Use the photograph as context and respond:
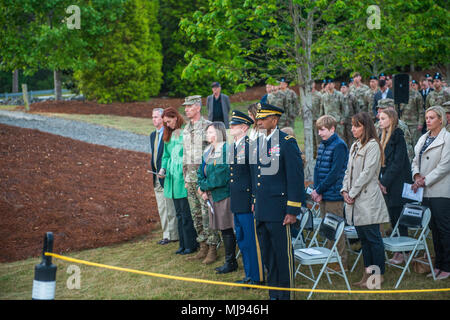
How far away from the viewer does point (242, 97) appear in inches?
1331

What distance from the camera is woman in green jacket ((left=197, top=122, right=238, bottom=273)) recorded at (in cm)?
609

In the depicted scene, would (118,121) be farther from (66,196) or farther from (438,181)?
(438,181)

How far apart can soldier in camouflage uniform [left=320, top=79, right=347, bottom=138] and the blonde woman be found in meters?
7.14

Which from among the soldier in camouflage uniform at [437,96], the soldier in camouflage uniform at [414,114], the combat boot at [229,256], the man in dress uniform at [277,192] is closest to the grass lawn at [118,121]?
the soldier in camouflage uniform at [414,114]

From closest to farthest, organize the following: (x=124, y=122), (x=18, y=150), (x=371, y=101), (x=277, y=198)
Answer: (x=277, y=198) < (x=18, y=150) < (x=371, y=101) < (x=124, y=122)

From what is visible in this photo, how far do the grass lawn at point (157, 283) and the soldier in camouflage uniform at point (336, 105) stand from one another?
7210 millimetres

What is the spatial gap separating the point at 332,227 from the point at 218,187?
1.56 meters

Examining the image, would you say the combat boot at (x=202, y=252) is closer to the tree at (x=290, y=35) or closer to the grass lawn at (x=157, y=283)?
the grass lawn at (x=157, y=283)

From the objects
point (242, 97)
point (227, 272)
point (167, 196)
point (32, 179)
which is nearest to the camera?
point (227, 272)

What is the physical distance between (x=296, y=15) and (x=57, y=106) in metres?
18.9

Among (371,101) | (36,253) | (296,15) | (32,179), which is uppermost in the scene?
(296,15)

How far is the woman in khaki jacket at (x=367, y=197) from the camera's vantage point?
17.9 ft

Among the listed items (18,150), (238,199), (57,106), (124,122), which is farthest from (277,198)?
(57,106)

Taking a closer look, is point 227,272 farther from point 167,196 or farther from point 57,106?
point 57,106
